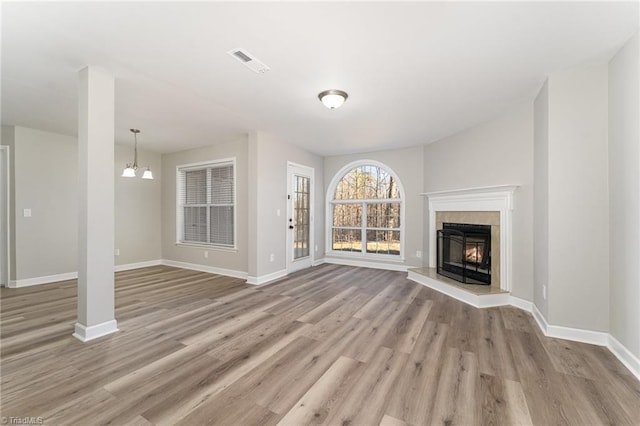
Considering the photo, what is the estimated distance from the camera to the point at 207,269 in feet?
17.7

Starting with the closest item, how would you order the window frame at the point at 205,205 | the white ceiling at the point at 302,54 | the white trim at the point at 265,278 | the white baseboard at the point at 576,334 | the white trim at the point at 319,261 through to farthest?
the white ceiling at the point at 302,54 < the white baseboard at the point at 576,334 < the white trim at the point at 265,278 < the window frame at the point at 205,205 < the white trim at the point at 319,261

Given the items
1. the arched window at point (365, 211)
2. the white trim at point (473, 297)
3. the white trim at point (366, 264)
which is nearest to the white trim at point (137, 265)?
the white trim at point (366, 264)

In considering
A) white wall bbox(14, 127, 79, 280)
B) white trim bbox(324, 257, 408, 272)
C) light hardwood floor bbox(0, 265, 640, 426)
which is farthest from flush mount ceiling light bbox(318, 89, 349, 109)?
white wall bbox(14, 127, 79, 280)

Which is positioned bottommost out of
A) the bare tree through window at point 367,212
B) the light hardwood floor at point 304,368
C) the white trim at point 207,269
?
the light hardwood floor at point 304,368

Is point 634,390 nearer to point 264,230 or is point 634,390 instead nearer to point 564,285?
point 564,285

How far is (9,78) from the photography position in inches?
106

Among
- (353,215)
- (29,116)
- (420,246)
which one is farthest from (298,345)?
(29,116)

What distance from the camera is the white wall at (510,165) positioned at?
331 centimetres

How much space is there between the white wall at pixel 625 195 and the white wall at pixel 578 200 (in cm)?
6

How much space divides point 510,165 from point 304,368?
3463 mm

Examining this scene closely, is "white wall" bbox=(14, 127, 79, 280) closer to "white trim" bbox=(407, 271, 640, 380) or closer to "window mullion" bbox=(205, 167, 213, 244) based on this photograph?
"window mullion" bbox=(205, 167, 213, 244)

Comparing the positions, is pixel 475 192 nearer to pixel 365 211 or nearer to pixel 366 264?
pixel 365 211

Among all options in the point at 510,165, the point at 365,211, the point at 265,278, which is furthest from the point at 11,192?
the point at 510,165

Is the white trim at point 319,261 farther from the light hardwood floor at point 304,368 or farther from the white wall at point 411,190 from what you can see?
the light hardwood floor at point 304,368
